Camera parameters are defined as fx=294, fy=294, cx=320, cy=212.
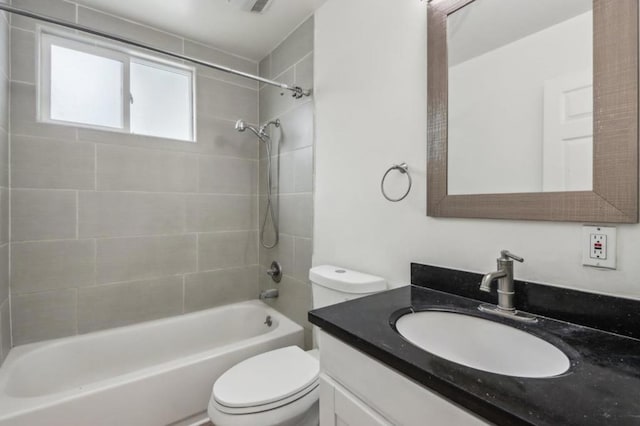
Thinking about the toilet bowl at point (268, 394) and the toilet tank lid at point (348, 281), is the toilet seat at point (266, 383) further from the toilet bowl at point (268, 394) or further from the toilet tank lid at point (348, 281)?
the toilet tank lid at point (348, 281)

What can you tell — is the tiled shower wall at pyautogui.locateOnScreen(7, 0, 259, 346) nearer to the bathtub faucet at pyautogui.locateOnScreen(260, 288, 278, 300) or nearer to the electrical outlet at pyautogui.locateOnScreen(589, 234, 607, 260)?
the bathtub faucet at pyautogui.locateOnScreen(260, 288, 278, 300)

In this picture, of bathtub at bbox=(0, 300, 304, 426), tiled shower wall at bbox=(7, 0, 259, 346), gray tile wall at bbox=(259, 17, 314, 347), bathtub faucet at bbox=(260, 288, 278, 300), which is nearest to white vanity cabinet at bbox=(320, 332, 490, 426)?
bathtub at bbox=(0, 300, 304, 426)

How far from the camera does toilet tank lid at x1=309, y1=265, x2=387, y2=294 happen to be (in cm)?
133

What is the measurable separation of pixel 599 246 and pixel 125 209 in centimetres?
237

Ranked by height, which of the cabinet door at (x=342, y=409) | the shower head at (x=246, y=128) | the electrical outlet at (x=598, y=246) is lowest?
Answer: the cabinet door at (x=342, y=409)

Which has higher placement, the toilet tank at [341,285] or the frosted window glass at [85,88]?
the frosted window glass at [85,88]

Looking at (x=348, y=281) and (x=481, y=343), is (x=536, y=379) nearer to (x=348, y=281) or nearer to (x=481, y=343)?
(x=481, y=343)

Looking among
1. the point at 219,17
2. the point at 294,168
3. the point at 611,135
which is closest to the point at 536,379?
the point at 611,135

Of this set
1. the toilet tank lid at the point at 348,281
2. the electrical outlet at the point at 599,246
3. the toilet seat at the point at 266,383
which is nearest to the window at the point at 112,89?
the toilet tank lid at the point at 348,281

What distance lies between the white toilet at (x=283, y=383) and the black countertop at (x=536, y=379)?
472mm

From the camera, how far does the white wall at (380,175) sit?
90cm

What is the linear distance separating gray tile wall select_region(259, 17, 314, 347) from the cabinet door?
1055 millimetres

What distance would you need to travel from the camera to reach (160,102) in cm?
218

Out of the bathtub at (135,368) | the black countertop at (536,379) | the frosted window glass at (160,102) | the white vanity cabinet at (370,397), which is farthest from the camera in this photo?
the frosted window glass at (160,102)
